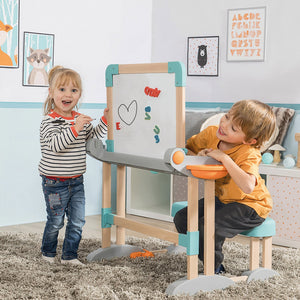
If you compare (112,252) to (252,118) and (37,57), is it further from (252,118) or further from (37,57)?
(37,57)

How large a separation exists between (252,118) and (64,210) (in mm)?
915

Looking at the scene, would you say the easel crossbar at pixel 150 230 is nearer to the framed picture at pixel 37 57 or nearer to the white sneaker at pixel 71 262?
the white sneaker at pixel 71 262

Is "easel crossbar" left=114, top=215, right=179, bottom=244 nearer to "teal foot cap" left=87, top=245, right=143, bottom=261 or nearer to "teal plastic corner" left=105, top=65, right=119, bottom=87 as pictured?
"teal foot cap" left=87, top=245, right=143, bottom=261

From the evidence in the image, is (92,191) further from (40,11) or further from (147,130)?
(147,130)

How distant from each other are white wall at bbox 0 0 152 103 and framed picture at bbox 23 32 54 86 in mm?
29

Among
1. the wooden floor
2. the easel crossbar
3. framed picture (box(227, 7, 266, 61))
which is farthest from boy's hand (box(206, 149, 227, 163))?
framed picture (box(227, 7, 266, 61))

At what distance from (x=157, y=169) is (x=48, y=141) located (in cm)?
52

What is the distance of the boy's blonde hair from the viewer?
2.11 meters

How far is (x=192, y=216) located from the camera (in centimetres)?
212

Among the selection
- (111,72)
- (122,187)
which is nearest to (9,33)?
(111,72)

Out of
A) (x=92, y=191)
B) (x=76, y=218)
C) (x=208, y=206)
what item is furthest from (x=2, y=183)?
(x=208, y=206)

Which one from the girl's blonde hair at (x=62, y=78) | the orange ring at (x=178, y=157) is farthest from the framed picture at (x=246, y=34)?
the orange ring at (x=178, y=157)

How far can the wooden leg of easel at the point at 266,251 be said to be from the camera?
7.47 feet

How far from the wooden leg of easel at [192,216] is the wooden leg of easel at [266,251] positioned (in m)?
0.32
